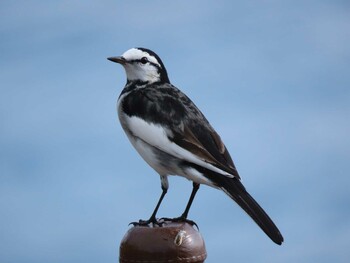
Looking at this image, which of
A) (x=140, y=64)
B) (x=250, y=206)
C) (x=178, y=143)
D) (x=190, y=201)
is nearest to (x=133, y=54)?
(x=140, y=64)

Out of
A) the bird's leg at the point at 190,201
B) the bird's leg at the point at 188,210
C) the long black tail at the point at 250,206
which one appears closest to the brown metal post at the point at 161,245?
the long black tail at the point at 250,206

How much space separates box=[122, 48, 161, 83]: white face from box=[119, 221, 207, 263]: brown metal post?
2.13 metres

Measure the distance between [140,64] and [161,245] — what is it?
2.41 metres

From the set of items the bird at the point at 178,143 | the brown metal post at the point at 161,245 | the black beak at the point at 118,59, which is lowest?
the brown metal post at the point at 161,245

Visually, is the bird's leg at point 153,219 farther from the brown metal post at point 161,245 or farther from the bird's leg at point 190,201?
the brown metal post at point 161,245

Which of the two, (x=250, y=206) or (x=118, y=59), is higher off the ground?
(x=118, y=59)

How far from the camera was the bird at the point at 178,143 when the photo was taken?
15.8ft

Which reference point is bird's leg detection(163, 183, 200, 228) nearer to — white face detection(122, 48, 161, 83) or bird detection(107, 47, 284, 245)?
bird detection(107, 47, 284, 245)

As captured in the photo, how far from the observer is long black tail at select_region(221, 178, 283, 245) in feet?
14.6

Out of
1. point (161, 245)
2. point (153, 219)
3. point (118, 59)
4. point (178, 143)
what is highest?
point (118, 59)

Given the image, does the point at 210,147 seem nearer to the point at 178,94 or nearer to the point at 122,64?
the point at 178,94

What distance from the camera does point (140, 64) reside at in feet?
19.6

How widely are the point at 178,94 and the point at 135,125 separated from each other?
22.7 inches

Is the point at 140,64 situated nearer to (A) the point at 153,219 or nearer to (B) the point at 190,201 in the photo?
(B) the point at 190,201
